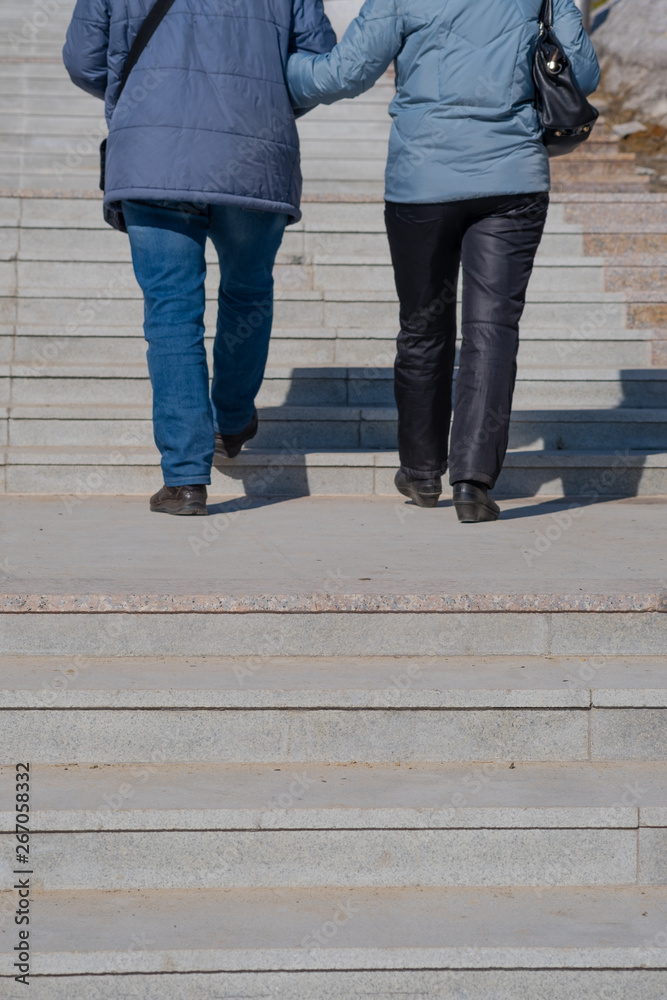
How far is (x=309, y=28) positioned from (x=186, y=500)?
5.40ft

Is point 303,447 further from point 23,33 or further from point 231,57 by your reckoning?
point 23,33

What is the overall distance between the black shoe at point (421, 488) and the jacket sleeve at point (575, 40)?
1397 mm

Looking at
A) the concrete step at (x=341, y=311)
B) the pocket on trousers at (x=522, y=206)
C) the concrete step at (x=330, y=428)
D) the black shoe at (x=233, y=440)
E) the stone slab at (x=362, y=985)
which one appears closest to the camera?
the stone slab at (x=362, y=985)

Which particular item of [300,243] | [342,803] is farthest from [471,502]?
[300,243]

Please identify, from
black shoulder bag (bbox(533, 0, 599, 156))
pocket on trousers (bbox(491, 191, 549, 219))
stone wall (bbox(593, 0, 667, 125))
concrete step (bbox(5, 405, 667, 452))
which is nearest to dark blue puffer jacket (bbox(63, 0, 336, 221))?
pocket on trousers (bbox(491, 191, 549, 219))

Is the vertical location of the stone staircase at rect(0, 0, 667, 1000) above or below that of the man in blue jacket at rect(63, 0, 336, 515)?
below

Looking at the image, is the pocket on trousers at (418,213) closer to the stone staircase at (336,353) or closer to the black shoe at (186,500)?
the stone staircase at (336,353)

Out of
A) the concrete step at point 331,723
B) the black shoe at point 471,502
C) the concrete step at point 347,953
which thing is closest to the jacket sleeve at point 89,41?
the black shoe at point 471,502

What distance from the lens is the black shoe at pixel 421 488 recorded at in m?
4.30

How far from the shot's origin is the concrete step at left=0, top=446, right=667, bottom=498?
4.63 metres

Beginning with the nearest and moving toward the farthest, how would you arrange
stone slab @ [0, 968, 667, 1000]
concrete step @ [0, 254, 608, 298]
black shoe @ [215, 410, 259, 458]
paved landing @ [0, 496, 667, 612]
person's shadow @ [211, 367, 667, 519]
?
stone slab @ [0, 968, 667, 1000], paved landing @ [0, 496, 667, 612], black shoe @ [215, 410, 259, 458], person's shadow @ [211, 367, 667, 519], concrete step @ [0, 254, 608, 298]

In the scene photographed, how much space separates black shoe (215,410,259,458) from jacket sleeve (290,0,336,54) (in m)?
1.32

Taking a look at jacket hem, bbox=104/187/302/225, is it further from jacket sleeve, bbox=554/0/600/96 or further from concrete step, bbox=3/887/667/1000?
concrete step, bbox=3/887/667/1000

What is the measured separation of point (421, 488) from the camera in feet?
14.1
